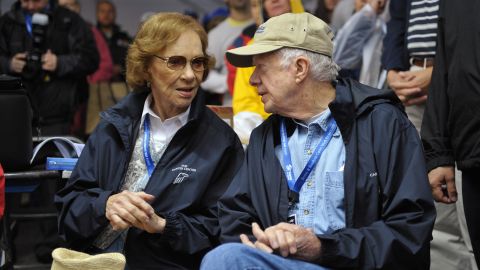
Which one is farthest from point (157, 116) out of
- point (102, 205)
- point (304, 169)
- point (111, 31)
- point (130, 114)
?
point (111, 31)

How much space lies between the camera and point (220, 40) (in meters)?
7.16

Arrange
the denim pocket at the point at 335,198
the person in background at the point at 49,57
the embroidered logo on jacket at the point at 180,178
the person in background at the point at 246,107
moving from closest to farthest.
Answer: the denim pocket at the point at 335,198 < the embroidered logo on jacket at the point at 180,178 < the person in background at the point at 246,107 < the person in background at the point at 49,57

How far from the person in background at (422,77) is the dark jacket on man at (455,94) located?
0.74 metres

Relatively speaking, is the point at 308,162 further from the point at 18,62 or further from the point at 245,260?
the point at 18,62

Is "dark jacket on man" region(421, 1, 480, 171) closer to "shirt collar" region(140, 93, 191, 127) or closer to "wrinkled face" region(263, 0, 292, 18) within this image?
"shirt collar" region(140, 93, 191, 127)

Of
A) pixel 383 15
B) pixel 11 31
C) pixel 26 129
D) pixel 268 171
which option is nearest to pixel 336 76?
pixel 268 171

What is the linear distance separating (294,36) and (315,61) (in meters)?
0.13

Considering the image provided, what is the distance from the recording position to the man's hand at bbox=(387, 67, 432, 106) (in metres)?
4.65

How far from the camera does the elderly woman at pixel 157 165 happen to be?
380 cm

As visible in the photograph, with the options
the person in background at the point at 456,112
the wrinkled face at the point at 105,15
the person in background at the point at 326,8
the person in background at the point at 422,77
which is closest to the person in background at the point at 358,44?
the person in background at the point at 422,77

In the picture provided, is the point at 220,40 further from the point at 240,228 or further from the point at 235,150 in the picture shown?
the point at 240,228

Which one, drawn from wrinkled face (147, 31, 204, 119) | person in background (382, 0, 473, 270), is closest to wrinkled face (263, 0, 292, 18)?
person in background (382, 0, 473, 270)

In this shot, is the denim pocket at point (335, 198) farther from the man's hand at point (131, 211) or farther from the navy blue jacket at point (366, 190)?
the man's hand at point (131, 211)

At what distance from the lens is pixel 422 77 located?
4.66 m
